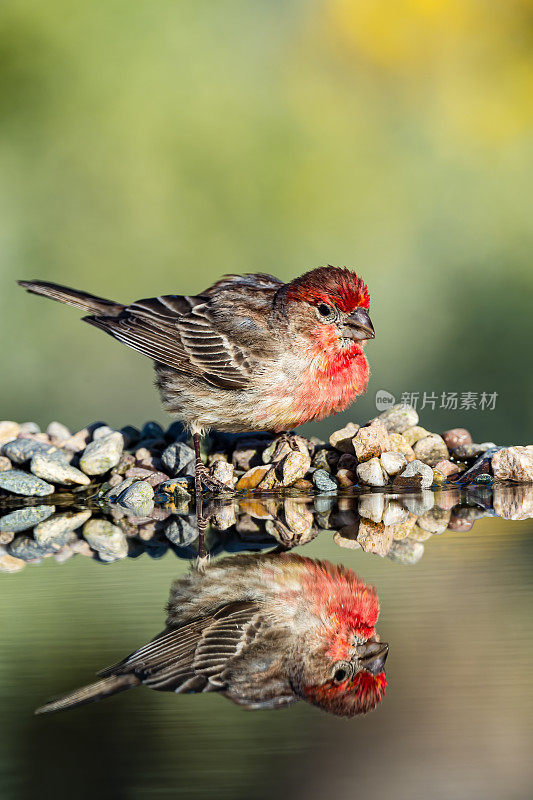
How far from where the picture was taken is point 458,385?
555 cm

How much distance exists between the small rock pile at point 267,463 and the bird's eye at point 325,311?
45 cm

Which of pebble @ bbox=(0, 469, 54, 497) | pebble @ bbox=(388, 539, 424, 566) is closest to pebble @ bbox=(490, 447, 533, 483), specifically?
pebble @ bbox=(388, 539, 424, 566)

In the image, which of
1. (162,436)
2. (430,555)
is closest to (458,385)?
(162,436)

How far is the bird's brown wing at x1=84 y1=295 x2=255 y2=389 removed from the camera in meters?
3.69

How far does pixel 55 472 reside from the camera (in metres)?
3.58

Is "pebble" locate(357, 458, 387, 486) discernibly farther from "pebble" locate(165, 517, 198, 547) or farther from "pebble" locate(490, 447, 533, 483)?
"pebble" locate(165, 517, 198, 547)

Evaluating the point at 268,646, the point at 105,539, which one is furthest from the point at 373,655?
the point at 105,539

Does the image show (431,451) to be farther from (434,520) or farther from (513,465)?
(434,520)

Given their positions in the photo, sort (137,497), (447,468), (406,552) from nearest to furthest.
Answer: (406,552) < (137,497) < (447,468)

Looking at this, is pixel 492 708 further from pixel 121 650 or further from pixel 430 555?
pixel 430 555

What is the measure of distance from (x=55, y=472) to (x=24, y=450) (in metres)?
0.21

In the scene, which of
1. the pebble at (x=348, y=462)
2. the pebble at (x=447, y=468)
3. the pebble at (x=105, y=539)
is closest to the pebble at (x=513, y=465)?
the pebble at (x=447, y=468)

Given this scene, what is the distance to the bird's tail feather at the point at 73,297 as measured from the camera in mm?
4172

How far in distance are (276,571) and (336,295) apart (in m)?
1.75
